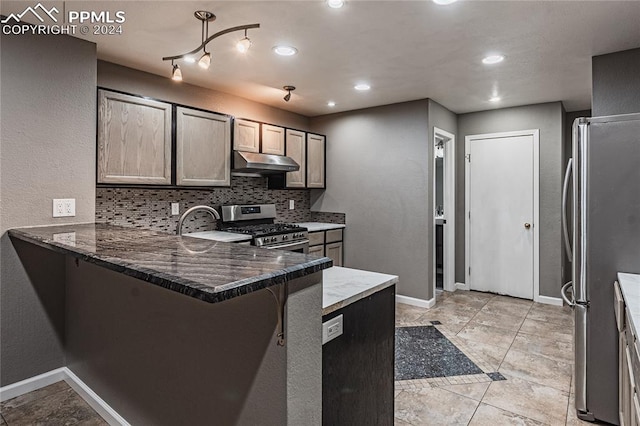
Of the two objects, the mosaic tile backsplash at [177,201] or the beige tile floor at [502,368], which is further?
the mosaic tile backsplash at [177,201]

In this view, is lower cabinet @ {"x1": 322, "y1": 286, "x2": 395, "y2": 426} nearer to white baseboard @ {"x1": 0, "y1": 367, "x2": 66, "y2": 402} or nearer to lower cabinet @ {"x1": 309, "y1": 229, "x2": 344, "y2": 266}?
white baseboard @ {"x1": 0, "y1": 367, "x2": 66, "y2": 402}

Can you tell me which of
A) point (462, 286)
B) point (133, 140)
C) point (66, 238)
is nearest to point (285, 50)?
point (133, 140)

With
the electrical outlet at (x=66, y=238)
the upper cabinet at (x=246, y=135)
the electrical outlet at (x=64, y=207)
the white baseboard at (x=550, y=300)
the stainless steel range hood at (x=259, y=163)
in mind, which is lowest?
the white baseboard at (x=550, y=300)

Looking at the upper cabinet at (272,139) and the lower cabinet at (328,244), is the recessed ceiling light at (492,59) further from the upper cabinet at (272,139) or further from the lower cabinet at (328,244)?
the lower cabinet at (328,244)

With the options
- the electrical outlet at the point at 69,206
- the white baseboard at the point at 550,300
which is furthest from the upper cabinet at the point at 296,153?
the white baseboard at the point at 550,300

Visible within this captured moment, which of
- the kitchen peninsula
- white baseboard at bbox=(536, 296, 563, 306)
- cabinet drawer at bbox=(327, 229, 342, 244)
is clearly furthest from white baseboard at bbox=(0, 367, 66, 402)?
white baseboard at bbox=(536, 296, 563, 306)

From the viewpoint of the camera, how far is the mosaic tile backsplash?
3.29m

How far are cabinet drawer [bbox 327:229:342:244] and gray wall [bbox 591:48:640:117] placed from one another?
2887mm

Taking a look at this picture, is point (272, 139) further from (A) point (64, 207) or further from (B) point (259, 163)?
(A) point (64, 207)

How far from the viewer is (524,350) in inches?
123

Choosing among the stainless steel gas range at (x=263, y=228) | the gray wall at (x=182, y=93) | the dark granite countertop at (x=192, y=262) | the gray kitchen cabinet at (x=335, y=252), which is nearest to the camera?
the dark granite countertop at (x=192, y=262)

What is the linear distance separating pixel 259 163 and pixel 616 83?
10.1 ft

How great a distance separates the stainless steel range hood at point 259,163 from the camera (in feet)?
12.5

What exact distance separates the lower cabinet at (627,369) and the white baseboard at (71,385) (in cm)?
232
